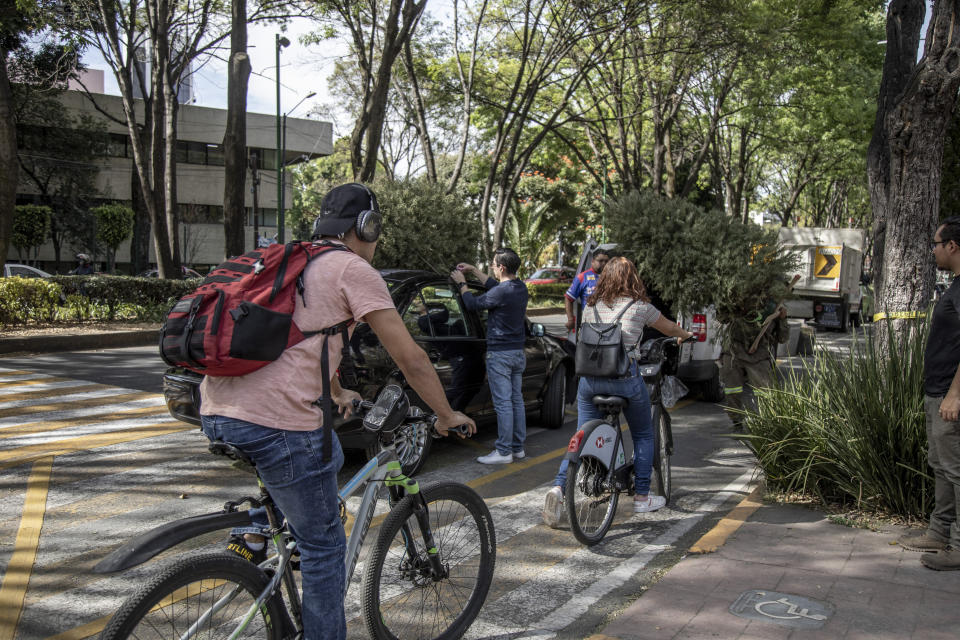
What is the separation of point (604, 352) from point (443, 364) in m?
1.93

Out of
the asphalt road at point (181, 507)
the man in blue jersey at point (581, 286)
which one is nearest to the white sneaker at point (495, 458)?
the asphalt road at point (181, 507)

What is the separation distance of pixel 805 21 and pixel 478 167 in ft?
42.9

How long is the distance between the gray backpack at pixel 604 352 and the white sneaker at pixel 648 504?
1.01 metres

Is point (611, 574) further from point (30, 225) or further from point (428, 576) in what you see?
point (30, 225)

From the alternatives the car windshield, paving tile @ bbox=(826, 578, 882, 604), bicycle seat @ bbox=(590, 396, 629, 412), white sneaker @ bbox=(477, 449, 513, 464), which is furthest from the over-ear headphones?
the car windshield

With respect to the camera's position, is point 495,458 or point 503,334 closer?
point 503,334

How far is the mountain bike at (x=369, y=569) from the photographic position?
7.54 ft

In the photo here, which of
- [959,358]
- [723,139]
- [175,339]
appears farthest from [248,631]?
[723,139]

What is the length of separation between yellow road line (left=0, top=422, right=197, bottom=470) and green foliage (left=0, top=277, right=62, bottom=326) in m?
8.02

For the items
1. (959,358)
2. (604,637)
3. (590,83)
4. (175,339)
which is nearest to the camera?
(175,339)

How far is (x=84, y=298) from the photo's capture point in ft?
50.6

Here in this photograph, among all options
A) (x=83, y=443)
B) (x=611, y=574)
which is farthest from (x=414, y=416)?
(x=83, y=443)

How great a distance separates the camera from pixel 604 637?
344 cm

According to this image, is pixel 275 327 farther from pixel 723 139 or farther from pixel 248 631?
pixel 723 139
